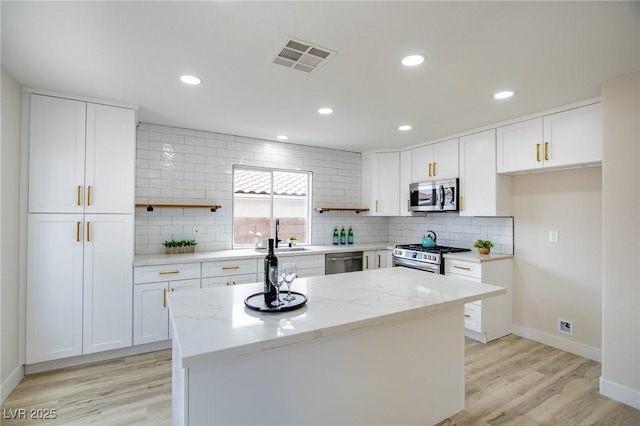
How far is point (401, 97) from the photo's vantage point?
2660 millimetres

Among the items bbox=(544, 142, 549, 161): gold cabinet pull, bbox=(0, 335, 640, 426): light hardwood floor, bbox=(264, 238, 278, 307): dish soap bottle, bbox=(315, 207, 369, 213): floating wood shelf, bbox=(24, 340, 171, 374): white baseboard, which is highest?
bbox=(544, 142, 549, 161): gold cabinet pull

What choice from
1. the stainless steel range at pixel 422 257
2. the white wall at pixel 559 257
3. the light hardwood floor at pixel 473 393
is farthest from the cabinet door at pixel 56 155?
the white wall at pixel 559 257

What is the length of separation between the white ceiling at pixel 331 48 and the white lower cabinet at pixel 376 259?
2074 millimetres

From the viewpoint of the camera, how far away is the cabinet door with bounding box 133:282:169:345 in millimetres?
2936

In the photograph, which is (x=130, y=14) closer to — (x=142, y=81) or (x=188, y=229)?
(x=142, y=81)


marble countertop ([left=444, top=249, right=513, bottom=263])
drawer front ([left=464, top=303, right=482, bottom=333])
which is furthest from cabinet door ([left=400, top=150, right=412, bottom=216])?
drawer front ([left=464, top=303, right=482, bottom=333])

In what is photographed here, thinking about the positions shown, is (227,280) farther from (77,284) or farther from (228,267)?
(77,284)

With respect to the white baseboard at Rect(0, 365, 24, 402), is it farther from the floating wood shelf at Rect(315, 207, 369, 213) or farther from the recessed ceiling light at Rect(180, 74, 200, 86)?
the floating wood shelf at Rect(315, 207, 369, 213)

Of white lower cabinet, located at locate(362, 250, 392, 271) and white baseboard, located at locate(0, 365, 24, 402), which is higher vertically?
white lower cabinet, located at locate(362, 250, 392, 271)

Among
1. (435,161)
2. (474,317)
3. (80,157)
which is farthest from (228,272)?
(435,161)

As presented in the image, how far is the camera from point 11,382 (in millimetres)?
2344

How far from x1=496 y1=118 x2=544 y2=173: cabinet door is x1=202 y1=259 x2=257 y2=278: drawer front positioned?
2978mm

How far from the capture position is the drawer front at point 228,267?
3252mm

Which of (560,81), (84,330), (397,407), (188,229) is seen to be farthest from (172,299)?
(560,81)
